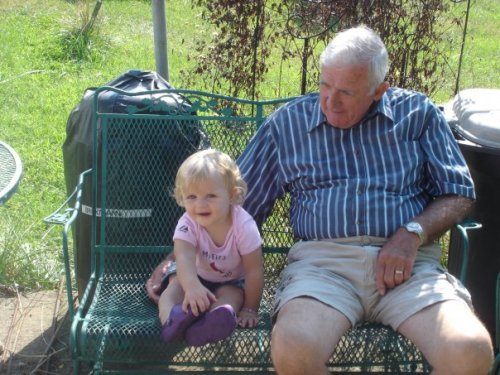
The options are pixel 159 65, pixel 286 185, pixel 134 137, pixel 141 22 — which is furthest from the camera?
pixel 141 22

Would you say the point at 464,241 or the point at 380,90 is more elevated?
the point at 380,90

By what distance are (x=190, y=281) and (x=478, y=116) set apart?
5.19 feet

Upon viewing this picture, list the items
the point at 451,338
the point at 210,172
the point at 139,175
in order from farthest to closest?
1. the point at 139,175
2. the point at 210,172
3. the point at 451,338

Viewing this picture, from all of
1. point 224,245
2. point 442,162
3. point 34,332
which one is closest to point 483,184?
point 442,162

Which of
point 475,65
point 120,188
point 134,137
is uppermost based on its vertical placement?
point 134,137

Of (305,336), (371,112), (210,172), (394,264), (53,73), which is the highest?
(371,112)

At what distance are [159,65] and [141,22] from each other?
7697mm

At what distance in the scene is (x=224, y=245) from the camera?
3.04 m

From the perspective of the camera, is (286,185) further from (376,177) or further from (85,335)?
(85,335)

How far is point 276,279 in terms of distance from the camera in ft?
12.0

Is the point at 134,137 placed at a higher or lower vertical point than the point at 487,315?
higher

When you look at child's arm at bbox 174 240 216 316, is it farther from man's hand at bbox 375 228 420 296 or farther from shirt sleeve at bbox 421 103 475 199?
shirt sleeve at bbox 421 103 475 199

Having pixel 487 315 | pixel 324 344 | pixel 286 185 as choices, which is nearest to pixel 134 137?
pixel 286 185

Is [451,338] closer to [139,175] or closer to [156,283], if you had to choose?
[156,283]
